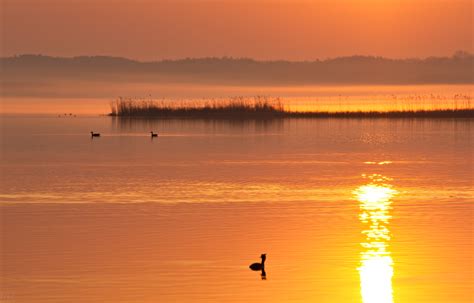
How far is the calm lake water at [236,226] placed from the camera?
15.6 metres

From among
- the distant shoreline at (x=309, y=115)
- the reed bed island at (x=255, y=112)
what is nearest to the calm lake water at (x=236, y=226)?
the reed bed island at (x=255, y=112)

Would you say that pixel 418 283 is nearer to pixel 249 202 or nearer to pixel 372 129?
pixel 249 202

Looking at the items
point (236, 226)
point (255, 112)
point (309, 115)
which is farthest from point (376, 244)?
point (309, 115)

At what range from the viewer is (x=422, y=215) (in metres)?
22.3

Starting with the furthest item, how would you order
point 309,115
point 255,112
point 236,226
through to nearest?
point 309,115, point 255,112, point 236,226

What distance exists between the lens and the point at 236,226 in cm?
2084

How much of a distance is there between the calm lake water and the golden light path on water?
33mm

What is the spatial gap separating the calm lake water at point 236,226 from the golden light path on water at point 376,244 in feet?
0.11

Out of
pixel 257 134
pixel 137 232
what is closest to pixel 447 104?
pixel 257 134

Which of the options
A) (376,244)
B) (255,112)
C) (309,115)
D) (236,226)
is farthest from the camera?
(309,115)

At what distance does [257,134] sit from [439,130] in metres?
8.87

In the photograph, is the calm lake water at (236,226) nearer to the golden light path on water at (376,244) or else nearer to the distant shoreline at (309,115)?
the golden light path on water at (376,244)

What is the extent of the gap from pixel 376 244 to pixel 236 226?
9.66ft

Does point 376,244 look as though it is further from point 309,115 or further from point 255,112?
point 309,115
